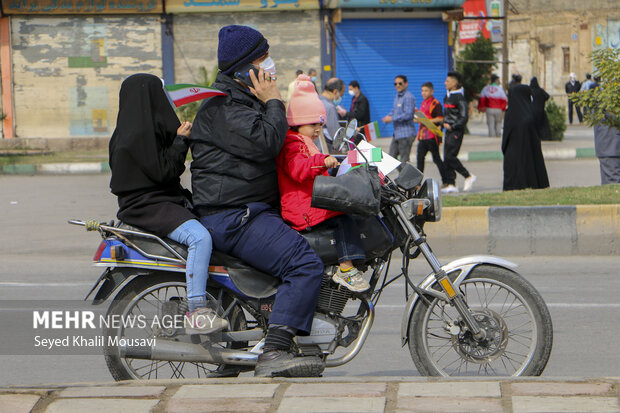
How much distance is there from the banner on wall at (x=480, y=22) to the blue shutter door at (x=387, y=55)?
6693 mm

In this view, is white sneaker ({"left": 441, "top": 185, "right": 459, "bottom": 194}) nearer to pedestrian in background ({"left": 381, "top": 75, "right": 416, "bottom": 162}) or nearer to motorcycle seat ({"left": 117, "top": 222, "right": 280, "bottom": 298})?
pedestrian in background ({"left": 381, "top": 75, "right": 416, "bottom": 162})

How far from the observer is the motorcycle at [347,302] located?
423 cm

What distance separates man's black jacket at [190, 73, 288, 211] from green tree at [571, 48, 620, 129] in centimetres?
753

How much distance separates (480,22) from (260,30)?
16.0 metres

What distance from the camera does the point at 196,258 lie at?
4.14 m

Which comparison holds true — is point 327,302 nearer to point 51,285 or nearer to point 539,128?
point 51,285

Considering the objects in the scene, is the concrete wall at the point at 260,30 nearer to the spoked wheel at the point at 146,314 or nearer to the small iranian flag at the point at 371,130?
the small iranian flag at the point at 371,130

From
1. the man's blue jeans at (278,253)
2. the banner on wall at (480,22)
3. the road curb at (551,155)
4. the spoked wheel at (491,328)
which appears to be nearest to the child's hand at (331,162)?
the man's blue jeans at (278,253)

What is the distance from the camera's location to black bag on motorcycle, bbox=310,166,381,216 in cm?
401

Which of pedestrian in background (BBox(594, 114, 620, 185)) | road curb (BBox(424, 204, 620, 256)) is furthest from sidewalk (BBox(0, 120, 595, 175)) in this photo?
road curb (BBox(424, 204, 620, 256))

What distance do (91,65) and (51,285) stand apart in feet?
58.4

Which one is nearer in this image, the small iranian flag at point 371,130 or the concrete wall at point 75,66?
the small iranian flag at point 371,130

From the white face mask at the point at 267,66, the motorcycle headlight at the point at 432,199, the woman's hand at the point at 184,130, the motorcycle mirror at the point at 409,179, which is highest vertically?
the white face mask at the point at 267,66

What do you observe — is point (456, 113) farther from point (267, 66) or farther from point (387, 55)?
point (387, 55)
